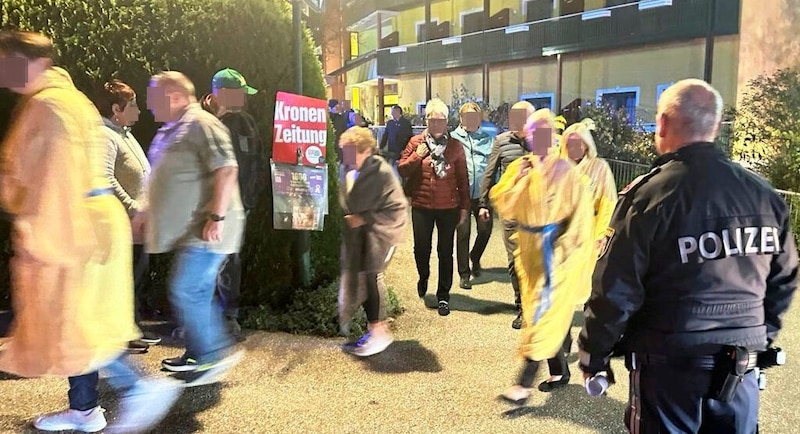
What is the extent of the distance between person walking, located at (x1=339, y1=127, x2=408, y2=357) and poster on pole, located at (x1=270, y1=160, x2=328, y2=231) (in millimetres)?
531

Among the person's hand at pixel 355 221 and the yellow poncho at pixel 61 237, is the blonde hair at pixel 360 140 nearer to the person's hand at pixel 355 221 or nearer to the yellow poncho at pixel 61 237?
the person's hand at pixel 355 221

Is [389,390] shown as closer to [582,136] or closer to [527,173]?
[527,173]

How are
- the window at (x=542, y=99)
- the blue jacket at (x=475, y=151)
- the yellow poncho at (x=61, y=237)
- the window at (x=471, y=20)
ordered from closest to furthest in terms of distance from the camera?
the yellow poncho at (x=61, y=237) < the blue jacket at (x=475, y=151) < the window at (x=542, y=99) < the window at (x=471, y=20)

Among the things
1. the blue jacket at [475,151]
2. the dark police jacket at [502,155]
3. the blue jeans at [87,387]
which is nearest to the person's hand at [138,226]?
the blue jeans at [87,387]

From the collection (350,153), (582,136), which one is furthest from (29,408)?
(582,136)

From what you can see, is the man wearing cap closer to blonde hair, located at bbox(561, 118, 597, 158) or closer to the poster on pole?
the poster on pole

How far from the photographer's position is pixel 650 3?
17000 millimetres

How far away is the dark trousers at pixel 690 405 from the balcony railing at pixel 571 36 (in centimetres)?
1502

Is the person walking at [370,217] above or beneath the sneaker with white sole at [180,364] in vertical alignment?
above

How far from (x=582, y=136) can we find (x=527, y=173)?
1.21 meters

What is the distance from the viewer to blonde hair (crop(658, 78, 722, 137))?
2.41 meters

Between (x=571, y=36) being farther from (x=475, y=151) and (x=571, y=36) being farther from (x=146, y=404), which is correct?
(x=146, y=404)

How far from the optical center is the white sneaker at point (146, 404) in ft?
12.1

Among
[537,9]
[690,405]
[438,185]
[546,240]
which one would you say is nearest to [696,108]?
[690,405]
